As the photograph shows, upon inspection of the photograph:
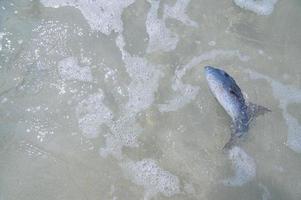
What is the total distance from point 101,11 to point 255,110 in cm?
241

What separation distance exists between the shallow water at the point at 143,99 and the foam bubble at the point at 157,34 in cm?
2

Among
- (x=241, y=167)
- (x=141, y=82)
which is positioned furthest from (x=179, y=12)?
(x=241, y=167)

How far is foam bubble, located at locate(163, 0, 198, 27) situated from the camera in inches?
230

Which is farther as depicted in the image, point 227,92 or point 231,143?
point 231,143

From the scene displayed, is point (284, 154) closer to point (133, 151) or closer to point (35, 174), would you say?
point (133, 151)

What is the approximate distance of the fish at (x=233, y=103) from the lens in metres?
4.80

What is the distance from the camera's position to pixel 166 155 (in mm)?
4902

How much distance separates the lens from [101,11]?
19.1ft

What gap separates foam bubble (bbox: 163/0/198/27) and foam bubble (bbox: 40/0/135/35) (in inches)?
20.8

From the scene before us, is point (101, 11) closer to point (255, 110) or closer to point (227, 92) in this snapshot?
point (227, 92)

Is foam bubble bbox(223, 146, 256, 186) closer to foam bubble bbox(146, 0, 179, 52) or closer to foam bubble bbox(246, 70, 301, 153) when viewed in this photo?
foam bubble bbox(246, 70, 301, 153)

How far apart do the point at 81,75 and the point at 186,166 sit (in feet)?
5.53

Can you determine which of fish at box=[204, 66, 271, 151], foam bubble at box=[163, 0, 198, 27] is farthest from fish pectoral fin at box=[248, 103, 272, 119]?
foam bubble at box=[163, 0, 198, 27]

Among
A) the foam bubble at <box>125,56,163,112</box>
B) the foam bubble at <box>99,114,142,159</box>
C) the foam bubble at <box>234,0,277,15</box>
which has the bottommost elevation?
the foam bubble at <box>99,114,142,159</box>
